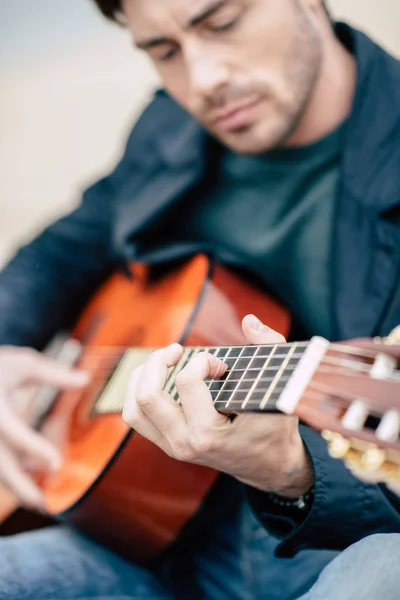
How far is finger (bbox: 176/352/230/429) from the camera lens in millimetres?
573

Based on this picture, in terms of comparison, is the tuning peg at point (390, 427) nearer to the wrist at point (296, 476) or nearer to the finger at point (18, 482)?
the wrist at point (296, 476)

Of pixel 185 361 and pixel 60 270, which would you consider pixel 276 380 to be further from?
pixel 60 270

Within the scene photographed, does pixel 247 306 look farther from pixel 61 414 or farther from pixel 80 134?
pixel 80 134

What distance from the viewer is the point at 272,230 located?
1062 millimetres

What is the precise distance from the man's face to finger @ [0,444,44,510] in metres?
0.66

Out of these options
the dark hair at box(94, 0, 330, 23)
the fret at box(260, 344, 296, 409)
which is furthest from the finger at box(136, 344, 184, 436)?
the dark hair at box(94, 0, 330, 23)

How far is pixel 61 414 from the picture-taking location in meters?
1.15

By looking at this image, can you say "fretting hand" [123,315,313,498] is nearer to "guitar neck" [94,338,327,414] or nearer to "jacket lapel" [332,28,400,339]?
"guitar neck" [94,338,327,414]

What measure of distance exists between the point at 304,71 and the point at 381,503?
66 cm

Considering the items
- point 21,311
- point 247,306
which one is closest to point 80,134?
point 21,311

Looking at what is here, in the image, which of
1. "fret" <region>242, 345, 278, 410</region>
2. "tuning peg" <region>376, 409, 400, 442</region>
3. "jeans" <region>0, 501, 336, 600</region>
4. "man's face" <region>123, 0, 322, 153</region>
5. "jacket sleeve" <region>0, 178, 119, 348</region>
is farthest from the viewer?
"jacket sleeve" <region>0, 178, 119, 348</region>

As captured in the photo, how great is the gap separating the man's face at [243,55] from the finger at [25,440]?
1.97 ft

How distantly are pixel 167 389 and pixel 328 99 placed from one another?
0.61 metres

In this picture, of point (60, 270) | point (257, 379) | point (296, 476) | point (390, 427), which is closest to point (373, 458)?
point (390, 427)
